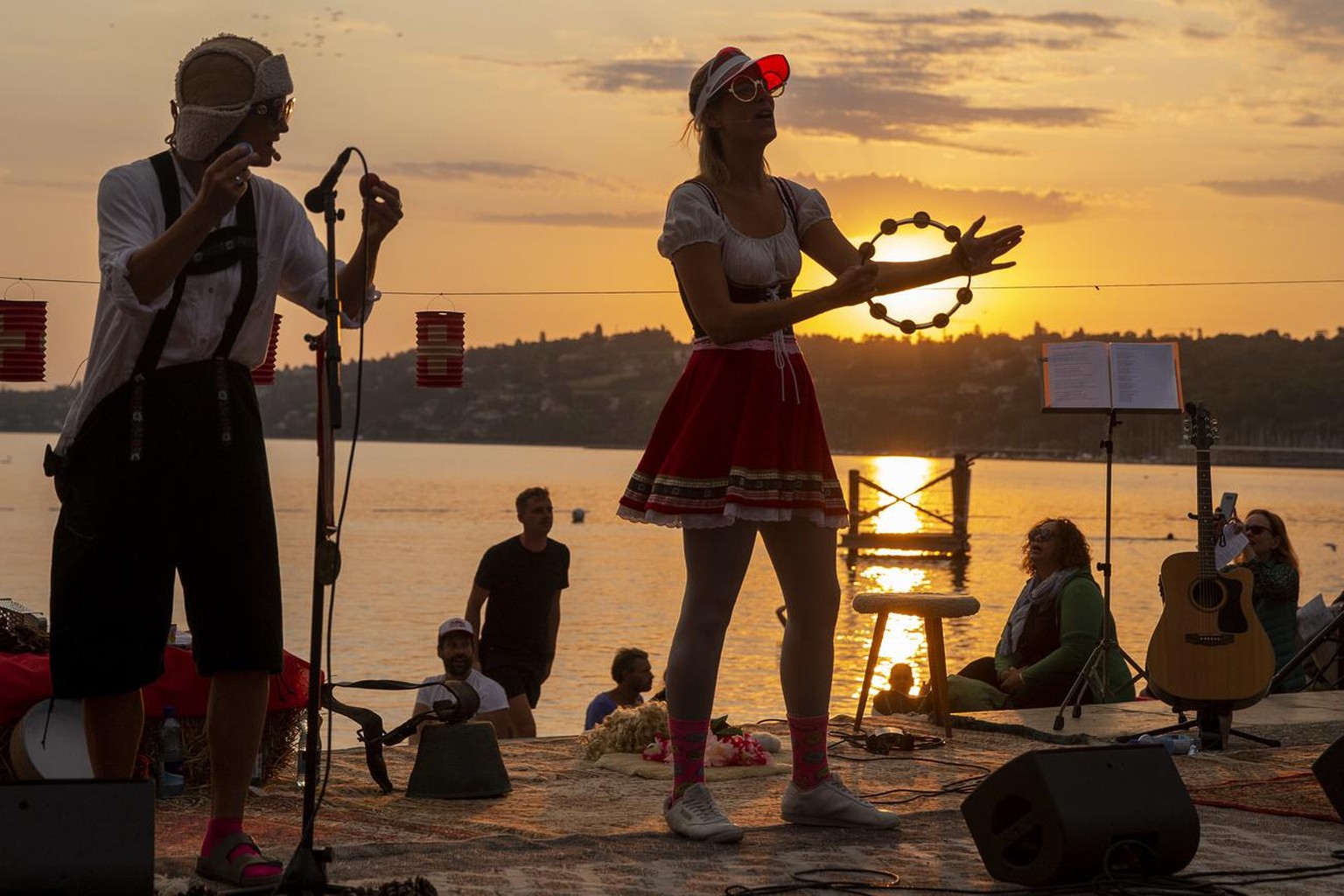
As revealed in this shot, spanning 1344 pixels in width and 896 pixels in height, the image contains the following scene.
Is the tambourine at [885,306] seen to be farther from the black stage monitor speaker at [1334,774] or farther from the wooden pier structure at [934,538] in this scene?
the wooden pier structure at [934,538]

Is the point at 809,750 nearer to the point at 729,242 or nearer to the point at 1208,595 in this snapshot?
the point at 729,242

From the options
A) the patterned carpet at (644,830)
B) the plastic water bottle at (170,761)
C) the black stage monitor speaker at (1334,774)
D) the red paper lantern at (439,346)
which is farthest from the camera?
the red paper lantern at (439,346)

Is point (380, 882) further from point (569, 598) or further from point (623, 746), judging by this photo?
point (569, 598)

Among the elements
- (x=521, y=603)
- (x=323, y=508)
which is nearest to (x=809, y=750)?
(x=323, y=508)

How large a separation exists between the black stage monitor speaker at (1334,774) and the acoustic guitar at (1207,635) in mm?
2227

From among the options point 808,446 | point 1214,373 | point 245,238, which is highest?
point 1214,373

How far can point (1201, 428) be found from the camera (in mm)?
7582

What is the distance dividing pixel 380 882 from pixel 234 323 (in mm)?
1220

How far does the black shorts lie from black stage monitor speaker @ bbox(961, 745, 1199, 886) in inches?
221

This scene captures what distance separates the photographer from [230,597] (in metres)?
3.62

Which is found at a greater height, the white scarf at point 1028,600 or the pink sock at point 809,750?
the white scarf at point 1028,600

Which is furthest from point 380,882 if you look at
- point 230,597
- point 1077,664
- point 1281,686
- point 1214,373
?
point 1214,373

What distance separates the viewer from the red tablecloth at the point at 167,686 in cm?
512

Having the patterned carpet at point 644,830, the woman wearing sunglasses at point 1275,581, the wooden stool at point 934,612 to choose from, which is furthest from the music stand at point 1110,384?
the patterned carpet at point 644,830
